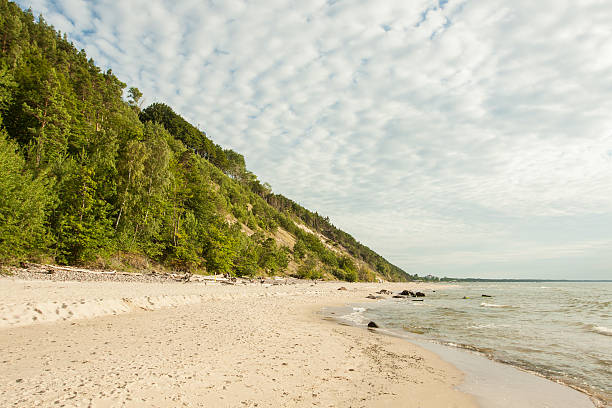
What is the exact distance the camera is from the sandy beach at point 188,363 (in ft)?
16.2

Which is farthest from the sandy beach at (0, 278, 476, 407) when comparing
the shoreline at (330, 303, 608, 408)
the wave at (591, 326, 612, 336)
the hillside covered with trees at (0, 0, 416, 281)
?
the wave at (591, 326, 612, 336)

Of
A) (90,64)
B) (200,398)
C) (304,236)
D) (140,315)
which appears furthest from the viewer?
(304,236)

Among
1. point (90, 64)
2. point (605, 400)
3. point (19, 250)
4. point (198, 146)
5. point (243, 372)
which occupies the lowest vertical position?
point (605, 400)

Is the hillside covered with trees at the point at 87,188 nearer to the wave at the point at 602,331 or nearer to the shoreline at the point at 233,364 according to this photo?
the shoreline at the point at 233,364

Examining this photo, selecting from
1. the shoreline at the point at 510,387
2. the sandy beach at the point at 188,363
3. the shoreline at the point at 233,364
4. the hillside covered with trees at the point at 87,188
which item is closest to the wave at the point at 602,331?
the shoreline at the point at 510,387

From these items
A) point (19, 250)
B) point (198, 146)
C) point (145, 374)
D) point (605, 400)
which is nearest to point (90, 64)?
point (198, 146)

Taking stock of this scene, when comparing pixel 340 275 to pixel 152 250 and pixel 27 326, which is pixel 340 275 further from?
pixel 27 326

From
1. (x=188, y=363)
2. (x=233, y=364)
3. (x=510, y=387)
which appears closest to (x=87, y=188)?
(x=188, y=363)

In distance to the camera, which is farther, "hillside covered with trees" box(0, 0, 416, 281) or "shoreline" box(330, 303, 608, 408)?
"hillside covered with trees" box(0, 0, 416, 281)

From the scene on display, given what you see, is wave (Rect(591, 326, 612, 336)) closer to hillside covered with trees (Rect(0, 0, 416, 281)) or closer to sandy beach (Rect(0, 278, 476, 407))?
sandy beach (Rect(0, 278, 476, 407))

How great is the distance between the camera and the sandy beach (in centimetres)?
494

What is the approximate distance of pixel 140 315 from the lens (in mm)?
12391

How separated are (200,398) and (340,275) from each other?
309ft

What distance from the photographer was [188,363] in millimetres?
6688
